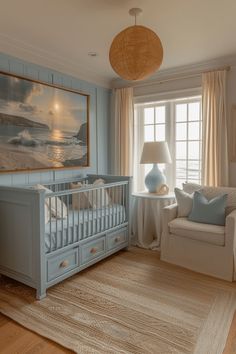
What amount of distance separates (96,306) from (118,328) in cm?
33

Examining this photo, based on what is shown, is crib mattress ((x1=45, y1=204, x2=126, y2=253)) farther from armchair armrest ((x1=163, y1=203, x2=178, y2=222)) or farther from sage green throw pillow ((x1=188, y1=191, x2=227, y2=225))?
sage green throw pillow ((x1=188, y1=191, x2=227, y2=225))

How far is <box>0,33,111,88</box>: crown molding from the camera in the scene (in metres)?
2.72

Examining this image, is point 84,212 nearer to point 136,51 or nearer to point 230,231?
point 230,231

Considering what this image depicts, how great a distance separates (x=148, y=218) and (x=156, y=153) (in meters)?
0.91

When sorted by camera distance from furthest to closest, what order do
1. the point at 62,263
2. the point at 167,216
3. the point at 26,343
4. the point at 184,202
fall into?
the point at 184,202 < the point at 167,216 < the point at 62,263 < the point at 26,343

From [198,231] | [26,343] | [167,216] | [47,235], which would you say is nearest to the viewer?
[26,343]

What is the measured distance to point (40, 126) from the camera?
3100mm

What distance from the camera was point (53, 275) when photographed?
2396mm

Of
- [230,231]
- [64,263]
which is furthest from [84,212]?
[230,231]

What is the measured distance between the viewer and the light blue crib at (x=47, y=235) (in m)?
2.26

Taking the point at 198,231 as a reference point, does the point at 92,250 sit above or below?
below

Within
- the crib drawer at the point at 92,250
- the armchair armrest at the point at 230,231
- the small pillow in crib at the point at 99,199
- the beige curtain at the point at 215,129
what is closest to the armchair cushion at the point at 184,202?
the beige curtain at the point at 215,129

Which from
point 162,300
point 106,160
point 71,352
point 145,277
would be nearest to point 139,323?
point 162,300

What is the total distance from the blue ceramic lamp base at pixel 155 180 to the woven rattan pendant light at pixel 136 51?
179cm
